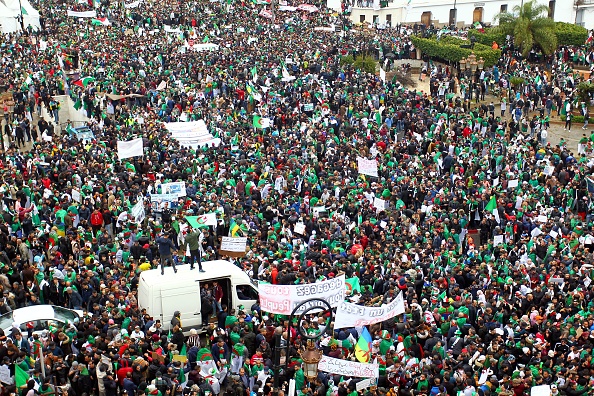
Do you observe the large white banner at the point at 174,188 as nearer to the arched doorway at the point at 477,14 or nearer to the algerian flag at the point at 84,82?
the algerian flag at the point at 84,82

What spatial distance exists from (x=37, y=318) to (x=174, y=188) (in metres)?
8.30

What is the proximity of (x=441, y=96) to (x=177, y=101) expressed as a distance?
13016mm

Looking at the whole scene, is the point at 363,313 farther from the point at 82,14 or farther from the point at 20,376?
the point at 82,14

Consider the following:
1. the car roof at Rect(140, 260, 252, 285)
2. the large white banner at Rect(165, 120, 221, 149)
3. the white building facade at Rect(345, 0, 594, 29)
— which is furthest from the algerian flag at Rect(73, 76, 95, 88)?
the white building facade at Rect(345, 0, 594, 29)

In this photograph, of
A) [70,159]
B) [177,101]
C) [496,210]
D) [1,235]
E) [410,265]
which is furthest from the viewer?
[177,101]

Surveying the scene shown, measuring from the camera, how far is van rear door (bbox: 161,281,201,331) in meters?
19.4

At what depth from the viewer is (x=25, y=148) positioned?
35.9 meters

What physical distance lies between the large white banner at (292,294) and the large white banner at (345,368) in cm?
198

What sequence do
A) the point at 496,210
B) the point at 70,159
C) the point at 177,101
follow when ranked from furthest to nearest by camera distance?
the point at 177,101 < the point at 70,159 < the point at 496,210

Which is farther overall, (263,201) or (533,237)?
(263,201)

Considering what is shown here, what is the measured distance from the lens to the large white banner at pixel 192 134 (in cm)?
3256

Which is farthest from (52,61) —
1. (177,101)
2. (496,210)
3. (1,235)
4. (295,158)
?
(496,210)

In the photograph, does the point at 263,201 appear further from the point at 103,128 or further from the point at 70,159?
the point at 103,128

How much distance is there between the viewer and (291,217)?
24984 mm
